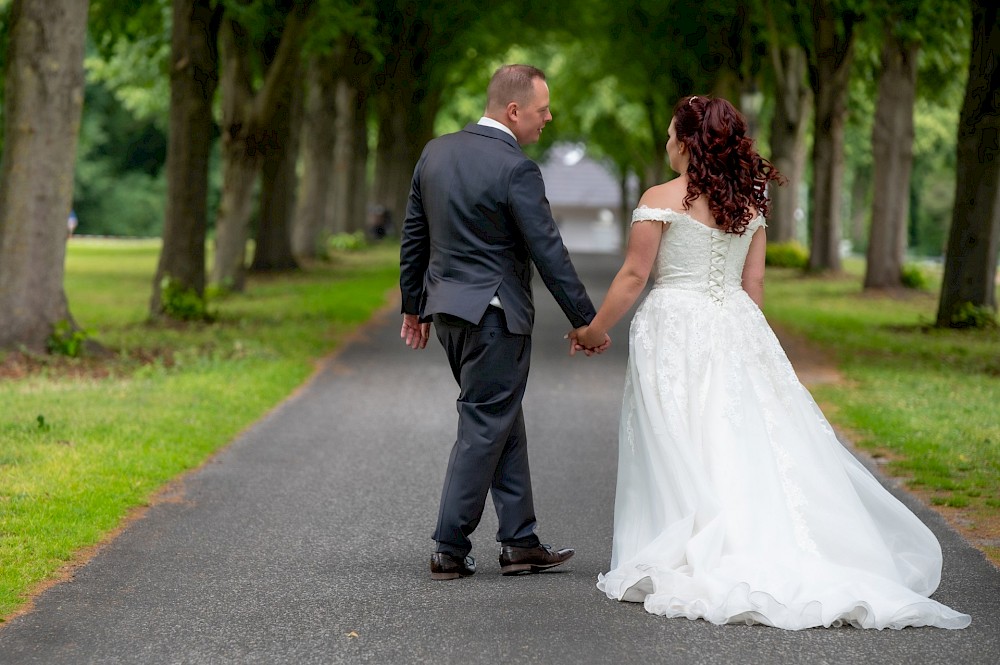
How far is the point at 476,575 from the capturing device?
6.03 metres

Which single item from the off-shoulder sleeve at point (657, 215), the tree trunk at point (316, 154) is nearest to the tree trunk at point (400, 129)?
the tree trunk at point (316, 154)

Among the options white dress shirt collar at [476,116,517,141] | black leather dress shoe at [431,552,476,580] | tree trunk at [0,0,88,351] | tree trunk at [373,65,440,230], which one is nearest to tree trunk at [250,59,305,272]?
tree trunk at [0,0,88,351]

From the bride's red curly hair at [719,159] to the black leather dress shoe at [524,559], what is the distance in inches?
63.9

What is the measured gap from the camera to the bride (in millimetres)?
5316

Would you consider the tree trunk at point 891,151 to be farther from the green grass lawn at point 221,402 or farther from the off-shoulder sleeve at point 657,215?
the off-shoulder sleeve at point 657,215

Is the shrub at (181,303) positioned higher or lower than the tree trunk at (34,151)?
lower

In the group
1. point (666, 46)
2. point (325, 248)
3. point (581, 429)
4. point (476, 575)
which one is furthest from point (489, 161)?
point (666, 46)

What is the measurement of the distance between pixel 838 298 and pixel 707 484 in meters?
19.2

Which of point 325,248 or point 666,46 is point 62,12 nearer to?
point 325,248

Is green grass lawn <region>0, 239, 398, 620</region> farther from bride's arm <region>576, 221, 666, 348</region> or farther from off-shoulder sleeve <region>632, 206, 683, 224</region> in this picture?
off-shoulder sleeve <region>632, 206, 683, 224</region>

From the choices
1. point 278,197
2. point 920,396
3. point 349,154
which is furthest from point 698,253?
point 349,154

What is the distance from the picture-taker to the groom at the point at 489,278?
571 centimetres

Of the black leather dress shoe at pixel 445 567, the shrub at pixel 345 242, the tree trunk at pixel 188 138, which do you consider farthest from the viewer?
the shrub at pixel 345 242

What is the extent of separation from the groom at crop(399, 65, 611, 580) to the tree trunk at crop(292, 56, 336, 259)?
79.4 feet
